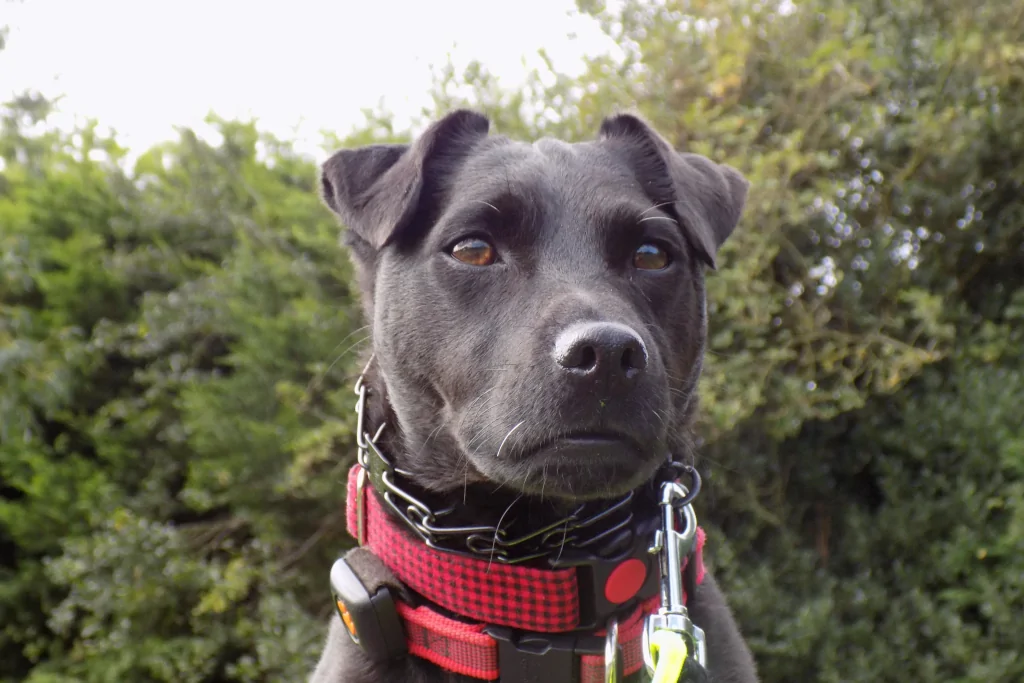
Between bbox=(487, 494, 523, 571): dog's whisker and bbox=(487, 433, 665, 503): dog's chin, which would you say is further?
bbox=(487, 494, 523, 571): dog's whisker

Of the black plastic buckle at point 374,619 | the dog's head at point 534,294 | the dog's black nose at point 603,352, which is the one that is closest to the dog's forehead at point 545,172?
the dog's head at point 534,294

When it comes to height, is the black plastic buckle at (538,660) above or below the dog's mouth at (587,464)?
below

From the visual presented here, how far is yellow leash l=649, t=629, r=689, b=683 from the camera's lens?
141 cm

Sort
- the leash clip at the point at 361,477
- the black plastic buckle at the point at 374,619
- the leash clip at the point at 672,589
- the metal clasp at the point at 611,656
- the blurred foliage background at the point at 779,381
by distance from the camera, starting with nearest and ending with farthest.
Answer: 1. the leash clip at the point at 672,589
2. the metal clasp at the point at 611,656
3. the black plastic buckle at the point at 374,619
4. the leash clip at the point at 361,477
5. the blurred foliage background at the point at 779,381

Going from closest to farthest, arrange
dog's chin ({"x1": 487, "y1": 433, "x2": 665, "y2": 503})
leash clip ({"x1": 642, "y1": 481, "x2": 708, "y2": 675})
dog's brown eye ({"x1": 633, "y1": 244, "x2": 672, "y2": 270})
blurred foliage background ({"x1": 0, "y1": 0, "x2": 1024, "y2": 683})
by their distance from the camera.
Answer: leash clip ({"x1": 642, "y1": 481, "x2": 708, "y2": 675}), dog's chin ({"x1": 487, "y1": 433, "x2": 665, "y2": 503}), dog's brown eye ({"x1": 633, "y1": 244, "x2": 672, "y2": 270}), blurred foliage background ({"x1": 0, "y1": 0, "x2": 1024, "y2": 683})

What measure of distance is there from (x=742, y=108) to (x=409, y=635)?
367 cm

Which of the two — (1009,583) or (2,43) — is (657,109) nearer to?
(1009,583)

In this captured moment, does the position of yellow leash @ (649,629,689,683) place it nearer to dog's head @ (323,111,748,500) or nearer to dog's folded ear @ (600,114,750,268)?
dog's head @ (323,111,748,500)

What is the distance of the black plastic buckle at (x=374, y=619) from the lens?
189cm

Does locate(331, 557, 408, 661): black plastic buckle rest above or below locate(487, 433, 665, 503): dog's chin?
below

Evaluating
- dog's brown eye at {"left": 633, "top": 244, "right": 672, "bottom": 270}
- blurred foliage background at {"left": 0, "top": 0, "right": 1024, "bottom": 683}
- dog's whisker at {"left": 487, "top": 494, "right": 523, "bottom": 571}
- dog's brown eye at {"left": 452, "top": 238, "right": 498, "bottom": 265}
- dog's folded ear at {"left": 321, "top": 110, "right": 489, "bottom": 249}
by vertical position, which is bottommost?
blurred foliage background at {"left": 0, "top": 0, "right": 1024, "bottom": 683}

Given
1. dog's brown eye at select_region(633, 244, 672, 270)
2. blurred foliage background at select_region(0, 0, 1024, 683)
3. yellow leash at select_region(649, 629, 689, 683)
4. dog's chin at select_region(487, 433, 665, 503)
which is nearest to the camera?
yellow leash at select_region(649, 629, 689, 683)

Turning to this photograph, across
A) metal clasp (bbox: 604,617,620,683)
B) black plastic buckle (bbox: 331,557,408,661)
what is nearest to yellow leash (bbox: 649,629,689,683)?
metal clasp (bbox: 604,617,620,683)

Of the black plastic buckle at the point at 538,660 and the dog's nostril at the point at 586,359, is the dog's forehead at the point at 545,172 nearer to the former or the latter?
the dog's nostril at the point at 586,359
